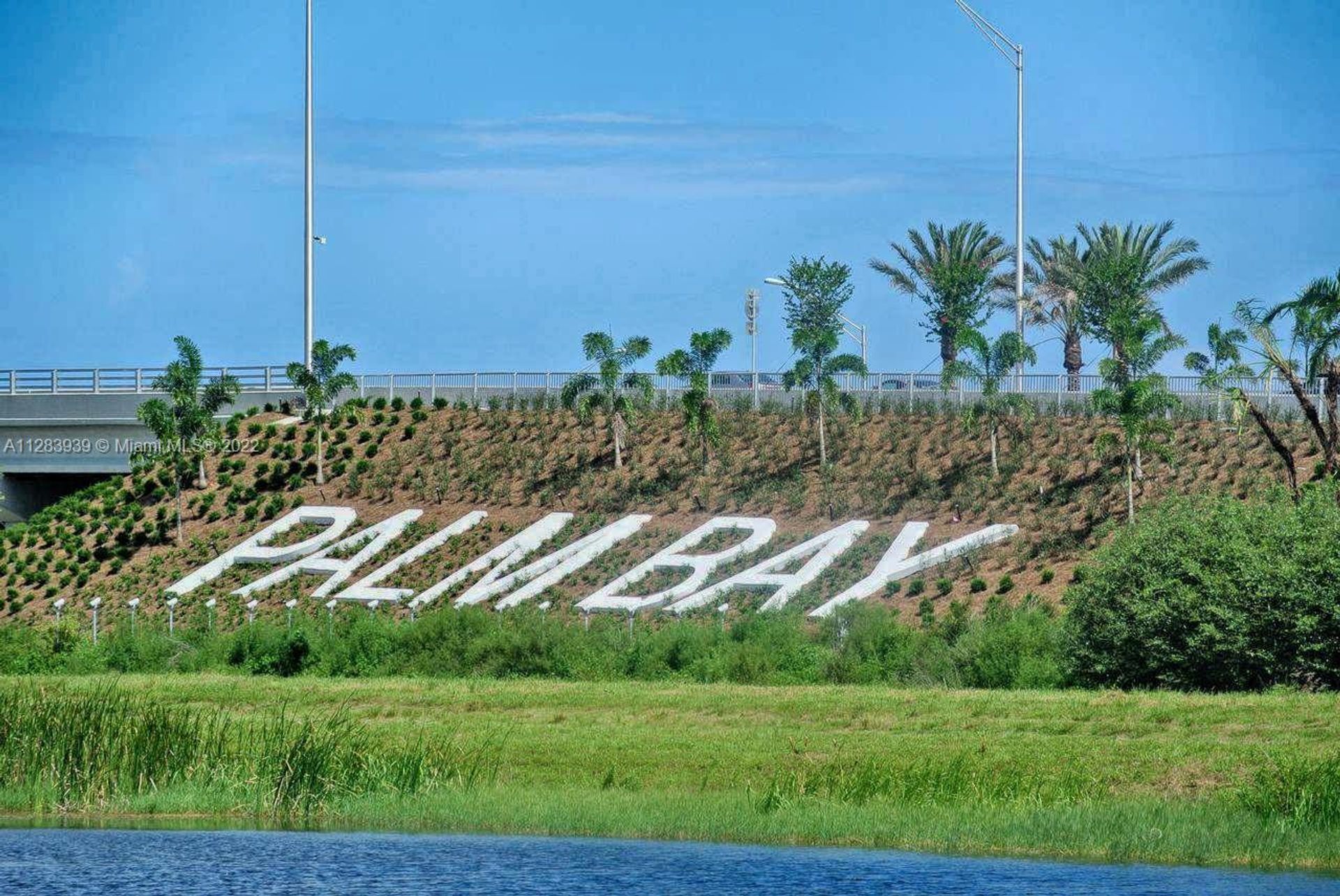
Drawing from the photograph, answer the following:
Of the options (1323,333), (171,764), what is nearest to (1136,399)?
(1323,333)

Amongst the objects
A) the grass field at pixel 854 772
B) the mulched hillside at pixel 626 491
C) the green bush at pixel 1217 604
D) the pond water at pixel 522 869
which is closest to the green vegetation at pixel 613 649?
the green bush at pixel 1217 604

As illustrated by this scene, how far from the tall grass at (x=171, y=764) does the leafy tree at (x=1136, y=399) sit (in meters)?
27.9

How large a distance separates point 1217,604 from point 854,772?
459 inches

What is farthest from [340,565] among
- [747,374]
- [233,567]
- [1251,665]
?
[1251,665]

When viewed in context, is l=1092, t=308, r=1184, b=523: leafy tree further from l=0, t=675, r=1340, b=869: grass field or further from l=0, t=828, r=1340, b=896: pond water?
l=0, t=828, r=1340, b=896: pond water

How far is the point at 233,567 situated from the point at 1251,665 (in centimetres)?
3974

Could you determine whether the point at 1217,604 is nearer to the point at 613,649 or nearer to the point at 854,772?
the point at 854,772

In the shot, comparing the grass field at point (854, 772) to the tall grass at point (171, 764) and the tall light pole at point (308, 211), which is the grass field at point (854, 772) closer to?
the tall grass at point (171, 764)

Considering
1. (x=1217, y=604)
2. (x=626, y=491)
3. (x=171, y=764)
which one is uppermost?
(x=626, y=491)

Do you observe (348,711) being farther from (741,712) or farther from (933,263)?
(933,263)

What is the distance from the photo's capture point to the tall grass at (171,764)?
90.5 feet

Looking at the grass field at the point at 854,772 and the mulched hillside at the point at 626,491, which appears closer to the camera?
the grass field at the point at 854,772

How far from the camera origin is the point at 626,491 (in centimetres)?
6612

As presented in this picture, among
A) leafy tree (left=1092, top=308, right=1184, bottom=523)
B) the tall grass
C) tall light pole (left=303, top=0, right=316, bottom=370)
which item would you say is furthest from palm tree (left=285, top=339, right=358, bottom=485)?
the tall grass
